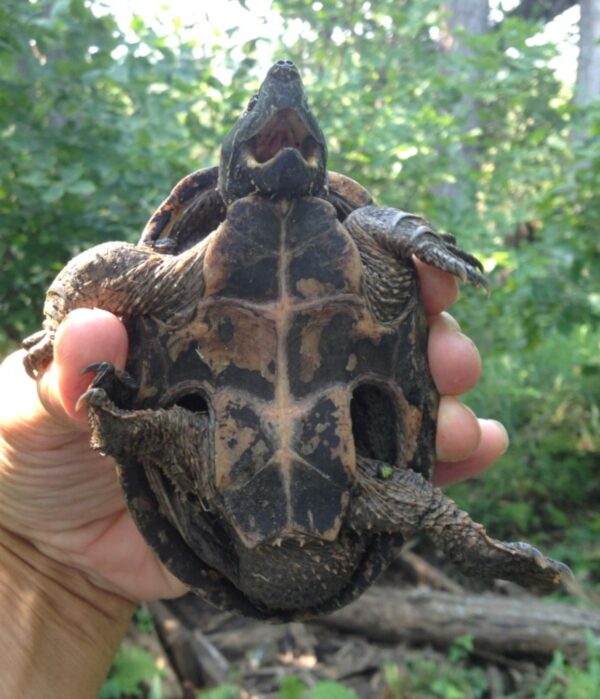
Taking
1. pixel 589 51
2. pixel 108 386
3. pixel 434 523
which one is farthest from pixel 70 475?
pixel 589 51

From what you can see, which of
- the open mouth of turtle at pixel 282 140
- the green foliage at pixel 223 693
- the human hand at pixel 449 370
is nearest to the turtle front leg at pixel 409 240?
the human hand at pixel 449 370

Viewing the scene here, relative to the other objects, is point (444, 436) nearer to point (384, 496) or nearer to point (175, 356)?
point (384, 496)

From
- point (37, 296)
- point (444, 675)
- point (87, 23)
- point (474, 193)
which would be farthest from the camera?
point (474, 193)

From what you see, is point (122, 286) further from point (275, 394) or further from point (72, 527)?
point (72, 527)

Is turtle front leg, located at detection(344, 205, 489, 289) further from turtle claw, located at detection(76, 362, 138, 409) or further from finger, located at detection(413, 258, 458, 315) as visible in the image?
turtle claw, located at detection(76, 362, 138, 409)

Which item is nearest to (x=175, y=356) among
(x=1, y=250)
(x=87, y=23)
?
(x=1, y=250)
